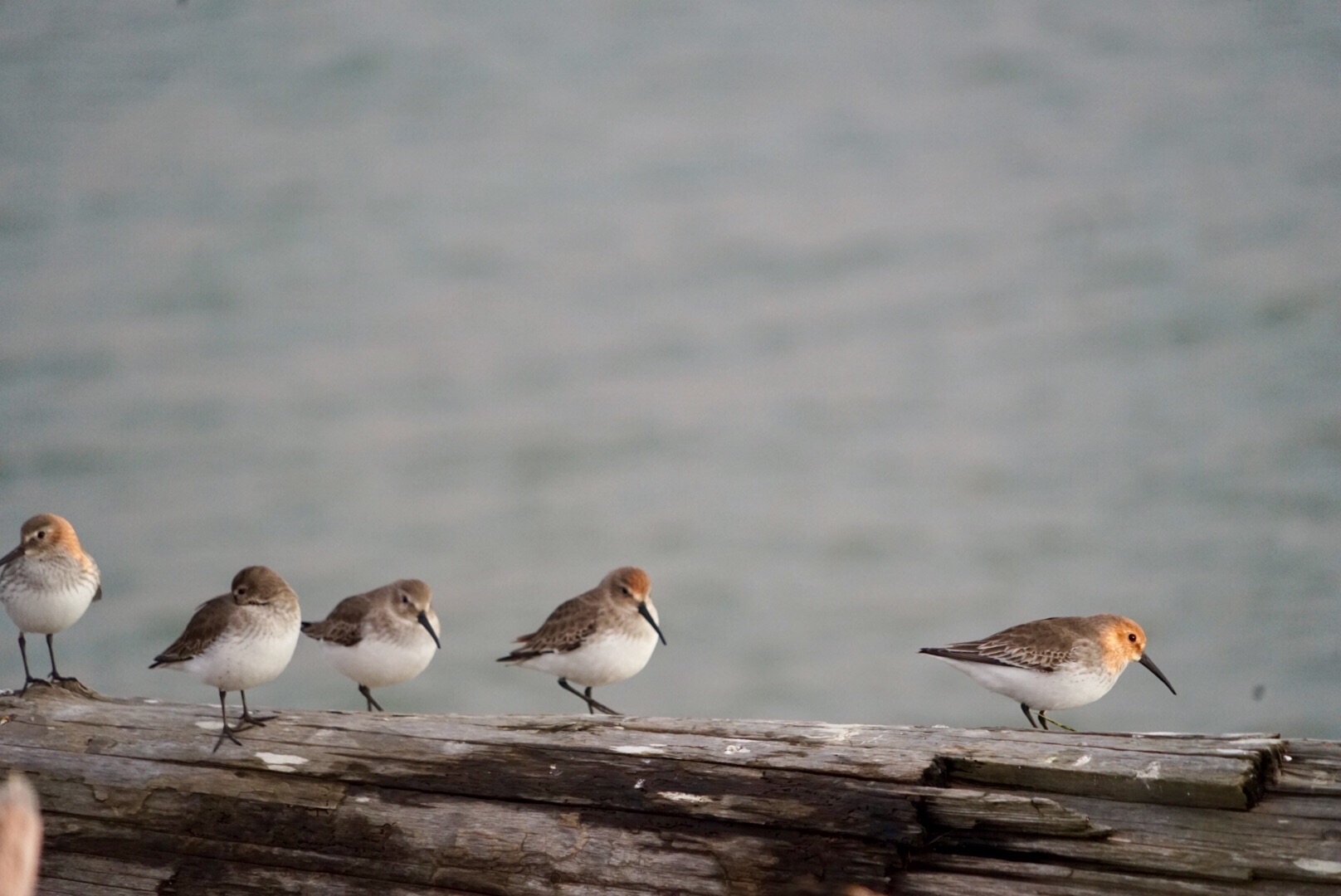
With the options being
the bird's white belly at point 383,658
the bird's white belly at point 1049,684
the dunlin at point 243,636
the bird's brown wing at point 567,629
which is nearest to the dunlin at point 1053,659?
the bird's white belly at point 1049,684

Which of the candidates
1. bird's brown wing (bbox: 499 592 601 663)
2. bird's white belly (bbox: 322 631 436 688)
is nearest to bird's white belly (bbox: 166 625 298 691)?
bird's white belly (bbox: 322 631 436 688)

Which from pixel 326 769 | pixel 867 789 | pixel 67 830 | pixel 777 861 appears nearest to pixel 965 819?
pixel 867 789

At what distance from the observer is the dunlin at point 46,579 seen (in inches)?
173

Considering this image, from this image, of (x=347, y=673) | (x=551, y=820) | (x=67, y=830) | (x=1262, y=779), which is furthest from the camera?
(x=347, y=673)

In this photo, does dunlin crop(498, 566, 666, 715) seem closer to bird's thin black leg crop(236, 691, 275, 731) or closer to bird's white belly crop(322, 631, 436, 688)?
bird's white belly crop(322, 631, 436, 688)

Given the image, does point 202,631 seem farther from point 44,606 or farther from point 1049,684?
point 1049,684

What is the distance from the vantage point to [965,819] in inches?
110

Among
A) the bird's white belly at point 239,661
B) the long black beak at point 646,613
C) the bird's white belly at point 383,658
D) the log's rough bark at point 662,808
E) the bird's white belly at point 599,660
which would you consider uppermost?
the long black beak at point 646,613

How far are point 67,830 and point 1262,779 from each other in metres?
2.71

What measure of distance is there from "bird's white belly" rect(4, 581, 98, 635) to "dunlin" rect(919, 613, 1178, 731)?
2836 millimetres

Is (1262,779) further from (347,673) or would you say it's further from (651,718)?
(347,673)

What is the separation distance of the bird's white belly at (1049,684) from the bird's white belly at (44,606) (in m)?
2.99

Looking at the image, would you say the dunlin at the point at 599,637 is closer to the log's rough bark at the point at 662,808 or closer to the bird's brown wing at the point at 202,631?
the bird's brown wing at the point at 202,631

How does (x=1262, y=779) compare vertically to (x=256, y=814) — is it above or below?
above
